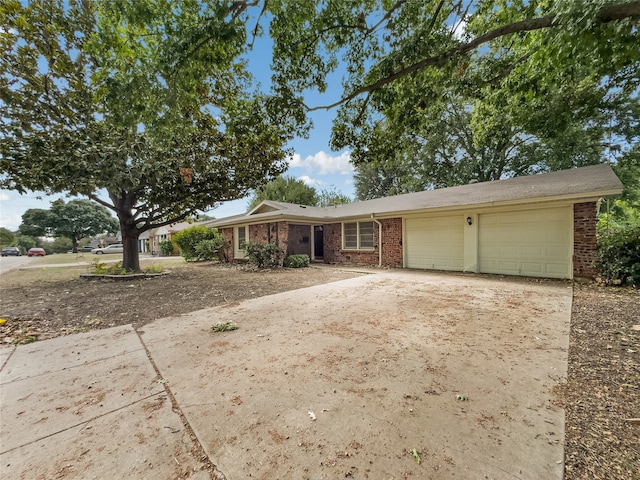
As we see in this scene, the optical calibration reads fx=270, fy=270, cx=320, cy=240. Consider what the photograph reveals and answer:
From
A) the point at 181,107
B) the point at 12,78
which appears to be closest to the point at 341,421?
the point at 181,107

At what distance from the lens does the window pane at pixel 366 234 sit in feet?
40.5

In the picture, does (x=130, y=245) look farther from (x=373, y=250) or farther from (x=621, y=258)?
(x=621, y=258)

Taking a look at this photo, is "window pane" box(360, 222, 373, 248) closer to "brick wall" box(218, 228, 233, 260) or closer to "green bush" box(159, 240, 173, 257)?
"brick wall" box(218, 228, 233, 260)

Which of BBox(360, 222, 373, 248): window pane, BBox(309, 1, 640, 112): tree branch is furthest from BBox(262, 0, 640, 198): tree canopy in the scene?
BBox(360, 222, 373, 248): window pane

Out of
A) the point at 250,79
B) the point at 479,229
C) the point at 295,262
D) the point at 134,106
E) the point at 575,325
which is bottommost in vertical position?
the point at 575,325

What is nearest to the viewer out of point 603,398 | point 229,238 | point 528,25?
point 603,398

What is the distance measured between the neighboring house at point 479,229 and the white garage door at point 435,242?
3 cm

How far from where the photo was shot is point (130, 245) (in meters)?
10.9

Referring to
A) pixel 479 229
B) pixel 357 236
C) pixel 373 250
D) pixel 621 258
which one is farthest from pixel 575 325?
pixel 357 236

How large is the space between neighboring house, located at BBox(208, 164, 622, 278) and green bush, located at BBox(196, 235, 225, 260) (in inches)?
111

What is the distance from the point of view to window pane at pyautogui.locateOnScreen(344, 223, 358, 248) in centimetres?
1288

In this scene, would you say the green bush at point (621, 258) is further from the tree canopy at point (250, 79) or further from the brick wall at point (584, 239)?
the tree canopy at point (250, 79)

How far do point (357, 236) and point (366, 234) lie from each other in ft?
1.55

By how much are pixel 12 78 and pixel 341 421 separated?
11.1 m
